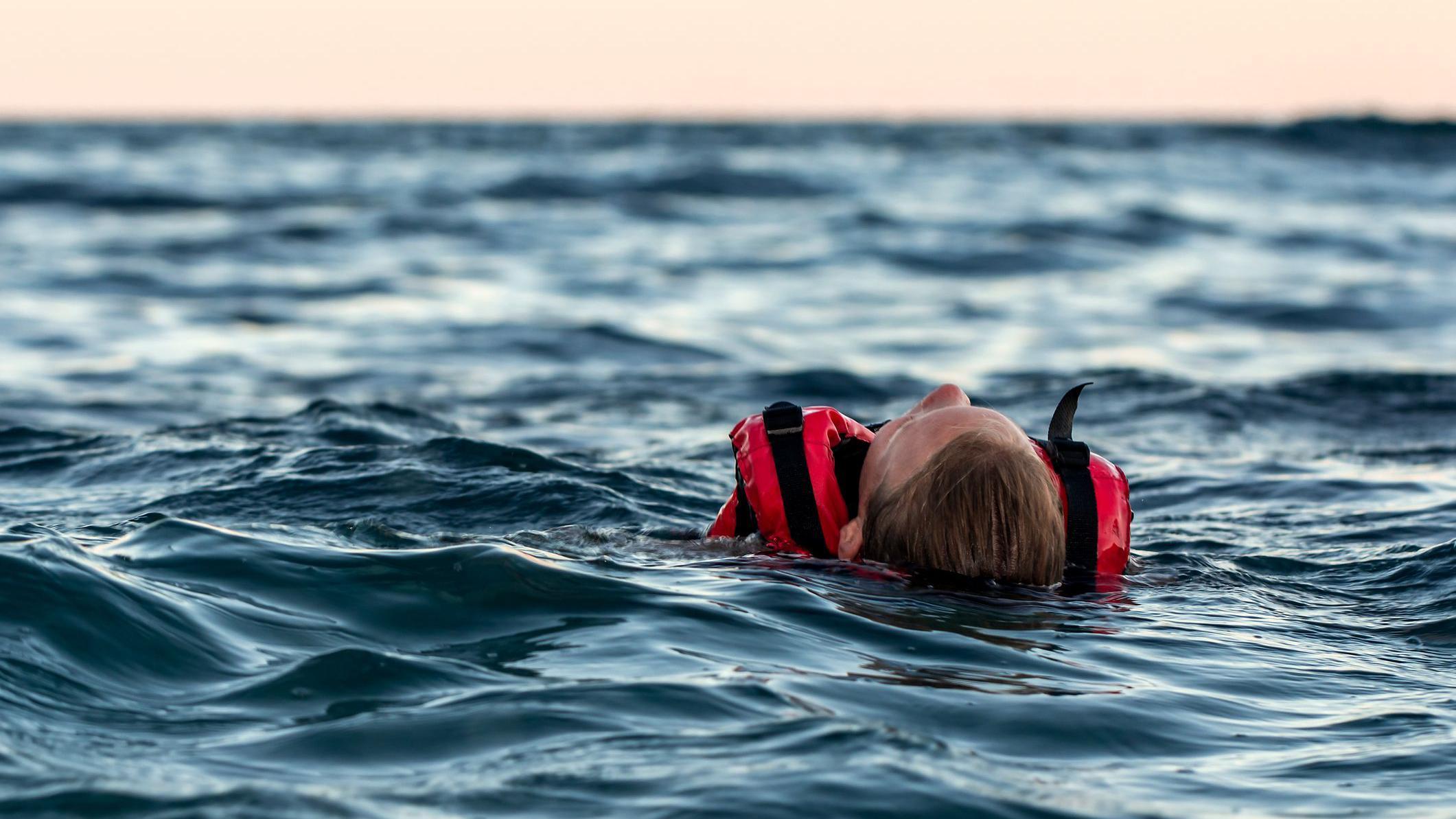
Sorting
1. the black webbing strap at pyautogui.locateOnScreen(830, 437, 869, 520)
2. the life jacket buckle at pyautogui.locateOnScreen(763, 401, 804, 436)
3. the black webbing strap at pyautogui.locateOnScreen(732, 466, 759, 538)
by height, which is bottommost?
the black webbing strap at pyautogui.locateOnScreen(732, 466, 759, 538)

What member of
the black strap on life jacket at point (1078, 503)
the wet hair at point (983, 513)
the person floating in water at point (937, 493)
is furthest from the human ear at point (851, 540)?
the black strap on life jacket at point (1078, 503)

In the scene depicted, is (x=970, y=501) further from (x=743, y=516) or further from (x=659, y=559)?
(x=659, y=559)

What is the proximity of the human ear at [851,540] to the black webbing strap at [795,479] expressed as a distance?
0.09m

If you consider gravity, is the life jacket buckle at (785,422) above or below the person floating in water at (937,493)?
above

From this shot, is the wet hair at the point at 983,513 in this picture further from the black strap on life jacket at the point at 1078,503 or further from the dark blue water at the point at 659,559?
the black strap on life jacket at the point at 1078,503

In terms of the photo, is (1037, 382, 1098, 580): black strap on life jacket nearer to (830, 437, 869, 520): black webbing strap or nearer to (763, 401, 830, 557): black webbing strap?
(830, 437, 869, 520): black webbing strap

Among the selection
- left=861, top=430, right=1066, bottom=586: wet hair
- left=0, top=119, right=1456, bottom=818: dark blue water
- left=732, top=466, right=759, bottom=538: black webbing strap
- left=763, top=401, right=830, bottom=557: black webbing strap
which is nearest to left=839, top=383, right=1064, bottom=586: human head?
left=861, top=430, right=1066, bottom=586: wet hair

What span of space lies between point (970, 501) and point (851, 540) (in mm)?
616

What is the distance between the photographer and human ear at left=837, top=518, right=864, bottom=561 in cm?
446

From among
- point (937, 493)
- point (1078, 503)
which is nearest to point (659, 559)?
point (937, 493)

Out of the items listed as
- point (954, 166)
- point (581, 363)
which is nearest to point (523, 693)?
point (581, 363)

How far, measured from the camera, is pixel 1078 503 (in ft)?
14.5

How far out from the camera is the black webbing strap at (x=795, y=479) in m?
4.52

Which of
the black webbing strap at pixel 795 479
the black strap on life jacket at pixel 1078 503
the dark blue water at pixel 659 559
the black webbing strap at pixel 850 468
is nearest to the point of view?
the dark blue water at pixel 659 559
